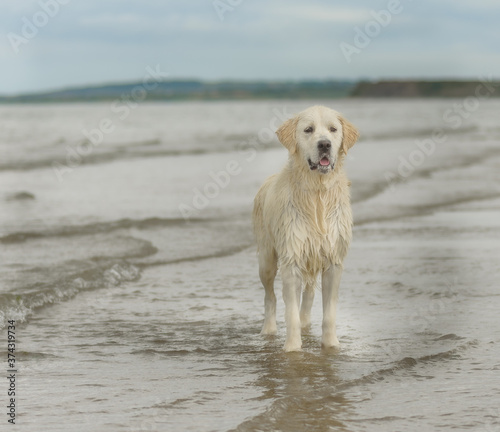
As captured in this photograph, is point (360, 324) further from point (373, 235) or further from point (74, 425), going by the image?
point (373, 235)

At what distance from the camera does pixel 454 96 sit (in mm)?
146625

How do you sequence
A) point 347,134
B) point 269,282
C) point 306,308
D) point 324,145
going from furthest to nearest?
point 306,308, point 269,282, point 347,134, point 324,145

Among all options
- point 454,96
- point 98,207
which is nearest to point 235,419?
point 98,207

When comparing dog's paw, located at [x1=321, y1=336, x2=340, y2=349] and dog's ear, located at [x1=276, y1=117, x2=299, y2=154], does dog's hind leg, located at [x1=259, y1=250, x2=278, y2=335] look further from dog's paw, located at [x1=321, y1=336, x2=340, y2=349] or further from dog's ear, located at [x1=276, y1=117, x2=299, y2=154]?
dog's ear, located at [x1=276, y1=117, x2=299, y2=154]

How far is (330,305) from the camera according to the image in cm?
714

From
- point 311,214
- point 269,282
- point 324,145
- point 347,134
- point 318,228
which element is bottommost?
point 269,282

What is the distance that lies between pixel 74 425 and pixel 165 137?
40.7 meters

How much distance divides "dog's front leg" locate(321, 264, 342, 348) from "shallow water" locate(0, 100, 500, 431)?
121mm

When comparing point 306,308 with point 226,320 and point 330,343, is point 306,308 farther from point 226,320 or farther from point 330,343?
point 330,343

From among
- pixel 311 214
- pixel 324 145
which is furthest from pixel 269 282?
pixel 324 145

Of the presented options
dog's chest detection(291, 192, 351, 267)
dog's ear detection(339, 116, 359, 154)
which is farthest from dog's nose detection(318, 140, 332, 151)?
dog's chest detection(291, 192, 351, 267)

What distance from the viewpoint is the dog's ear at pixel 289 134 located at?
6957 mm

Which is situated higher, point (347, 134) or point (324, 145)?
point (347, 134)

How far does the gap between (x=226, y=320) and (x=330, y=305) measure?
1.45 m
